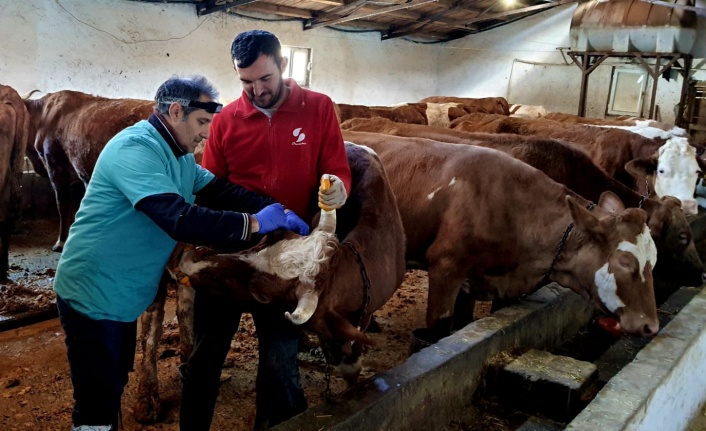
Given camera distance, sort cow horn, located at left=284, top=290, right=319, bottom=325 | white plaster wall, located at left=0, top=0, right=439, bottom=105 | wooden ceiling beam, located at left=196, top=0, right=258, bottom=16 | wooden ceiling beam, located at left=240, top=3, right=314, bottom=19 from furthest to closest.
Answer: wooden ceiling beam, located at left=240, top=3, right=314, bottom=19, wooden ceiling beam, located at left=196, top=0, right=258, bottom=16, white plaster wall, located at left=0, top=0, right=439, bottom=105, cow horn, located at left=284, top=290, right=319, bottom=325

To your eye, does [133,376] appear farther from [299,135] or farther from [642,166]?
[642,166]

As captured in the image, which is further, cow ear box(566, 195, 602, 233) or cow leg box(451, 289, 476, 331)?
cow leg box(451, 289, 476, 331)

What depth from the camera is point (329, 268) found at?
8.04 feet

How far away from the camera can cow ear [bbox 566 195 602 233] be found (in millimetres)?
3717

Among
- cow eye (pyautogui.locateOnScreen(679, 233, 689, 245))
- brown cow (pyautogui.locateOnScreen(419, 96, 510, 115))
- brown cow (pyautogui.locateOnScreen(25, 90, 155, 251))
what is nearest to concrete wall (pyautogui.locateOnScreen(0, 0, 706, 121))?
brown cow (pyautogui.locateOnScreen(25, 90, 155, 251))

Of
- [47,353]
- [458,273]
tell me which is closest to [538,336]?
[458,273]

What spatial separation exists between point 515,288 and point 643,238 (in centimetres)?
91

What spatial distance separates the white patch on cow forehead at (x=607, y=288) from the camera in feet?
12.5

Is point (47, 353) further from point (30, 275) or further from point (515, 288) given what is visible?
point (515, 288)

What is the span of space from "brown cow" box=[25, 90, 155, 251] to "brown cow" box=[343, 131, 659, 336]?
4.56 m

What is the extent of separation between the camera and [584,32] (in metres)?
15.9

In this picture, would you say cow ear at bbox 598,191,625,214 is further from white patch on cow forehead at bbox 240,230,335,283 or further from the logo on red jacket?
white patch on cow forehead at bbox 240,230,335,283

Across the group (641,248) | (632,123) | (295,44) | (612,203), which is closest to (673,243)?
(612,203)

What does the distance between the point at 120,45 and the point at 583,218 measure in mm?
9715
